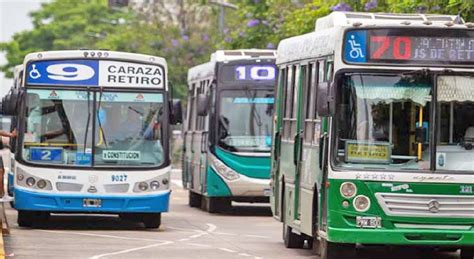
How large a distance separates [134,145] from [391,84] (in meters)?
7.42

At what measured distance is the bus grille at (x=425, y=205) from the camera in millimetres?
15945

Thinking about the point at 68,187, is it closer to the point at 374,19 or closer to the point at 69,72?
the point at 69,72

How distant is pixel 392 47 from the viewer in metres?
16.2

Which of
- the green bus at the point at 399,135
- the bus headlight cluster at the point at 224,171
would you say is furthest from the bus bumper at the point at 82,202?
the green bus at the point at 399,135

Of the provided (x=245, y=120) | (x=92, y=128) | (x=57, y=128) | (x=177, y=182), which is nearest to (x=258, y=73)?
(x=245, y=120)

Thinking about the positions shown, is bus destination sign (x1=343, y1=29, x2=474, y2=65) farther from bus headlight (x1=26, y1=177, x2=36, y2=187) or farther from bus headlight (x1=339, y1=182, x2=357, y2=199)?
bus headlight (x1=26, y1=177, x2=36, y2=187)

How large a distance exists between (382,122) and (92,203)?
7.44m

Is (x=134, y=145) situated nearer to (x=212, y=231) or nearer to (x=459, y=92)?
(x=212, y=231)

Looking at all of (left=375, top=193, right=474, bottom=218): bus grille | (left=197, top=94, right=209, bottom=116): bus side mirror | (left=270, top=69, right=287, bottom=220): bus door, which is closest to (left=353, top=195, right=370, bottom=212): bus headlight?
(left=375, top=193, right=474, bottom=218): bus grille

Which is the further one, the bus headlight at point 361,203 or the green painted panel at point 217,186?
the green painted panel at point 217,186

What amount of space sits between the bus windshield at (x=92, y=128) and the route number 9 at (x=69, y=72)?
0.22m

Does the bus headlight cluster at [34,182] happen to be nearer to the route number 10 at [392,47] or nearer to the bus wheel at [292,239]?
the bus wheel at [292,239]

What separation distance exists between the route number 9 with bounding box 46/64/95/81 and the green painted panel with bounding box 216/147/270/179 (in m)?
5.64

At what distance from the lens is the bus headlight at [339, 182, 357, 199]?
52.3 ft
